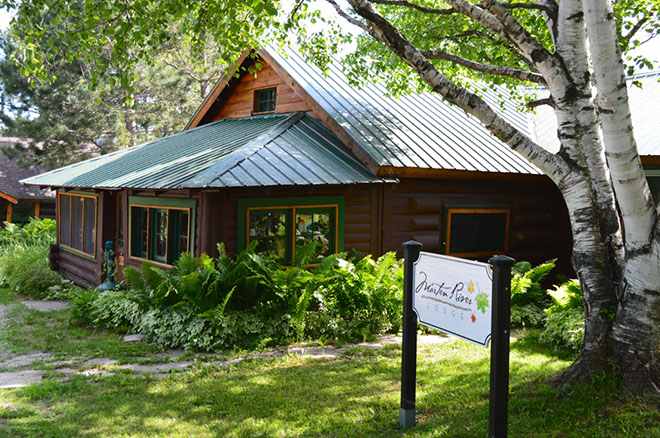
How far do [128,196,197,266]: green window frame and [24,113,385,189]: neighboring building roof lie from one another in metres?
0.66

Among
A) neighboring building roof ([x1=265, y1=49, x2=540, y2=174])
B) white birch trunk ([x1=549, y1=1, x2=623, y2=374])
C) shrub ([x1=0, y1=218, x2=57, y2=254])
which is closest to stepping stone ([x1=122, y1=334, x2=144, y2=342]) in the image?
neighboring building roof ([x1=265, y1=49, x2=540, y2=174])

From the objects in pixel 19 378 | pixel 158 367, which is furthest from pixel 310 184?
pixel 19 378

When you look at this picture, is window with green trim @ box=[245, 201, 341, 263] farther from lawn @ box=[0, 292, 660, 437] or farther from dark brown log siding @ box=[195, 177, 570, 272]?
lawn @ box=[0, 292, 660, 437]

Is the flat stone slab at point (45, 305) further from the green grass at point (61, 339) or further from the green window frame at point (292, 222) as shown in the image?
the green window frame at point (292, 222)

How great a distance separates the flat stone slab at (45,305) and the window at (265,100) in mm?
6073

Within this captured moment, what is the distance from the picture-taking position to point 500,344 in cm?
476

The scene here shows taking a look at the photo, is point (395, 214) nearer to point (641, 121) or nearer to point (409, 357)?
point (641, 121)

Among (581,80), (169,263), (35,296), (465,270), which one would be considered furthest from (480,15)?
(35,296)

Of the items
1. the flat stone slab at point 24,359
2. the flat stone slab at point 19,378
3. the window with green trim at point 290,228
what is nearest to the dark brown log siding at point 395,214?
the window with green trim at point 290,228

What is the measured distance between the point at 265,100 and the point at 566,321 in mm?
9072

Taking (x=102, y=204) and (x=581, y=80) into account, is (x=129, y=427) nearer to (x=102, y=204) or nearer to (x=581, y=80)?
(x=581, y=80)

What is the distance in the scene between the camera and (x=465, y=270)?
5.21 metres

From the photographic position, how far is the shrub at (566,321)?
8508 mm

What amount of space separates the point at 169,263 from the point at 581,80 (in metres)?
8.39
